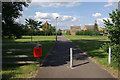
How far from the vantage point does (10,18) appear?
8.77 meters

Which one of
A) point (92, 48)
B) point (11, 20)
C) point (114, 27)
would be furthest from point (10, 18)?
point (92, 48)

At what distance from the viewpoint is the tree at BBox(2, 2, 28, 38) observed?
26.6 feet

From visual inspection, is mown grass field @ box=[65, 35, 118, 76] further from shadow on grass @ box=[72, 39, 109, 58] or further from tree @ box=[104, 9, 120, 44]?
tree @ box=[104, 9, 120, 44]

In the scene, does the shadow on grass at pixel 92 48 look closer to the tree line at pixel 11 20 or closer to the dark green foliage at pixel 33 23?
the tree line at pixel 11 20

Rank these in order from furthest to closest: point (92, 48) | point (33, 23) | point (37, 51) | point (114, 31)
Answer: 1. point (33, 23)
2. point (92, 48)
3. point (37, 51)
4. point (114, 31)

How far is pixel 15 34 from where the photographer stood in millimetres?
9672

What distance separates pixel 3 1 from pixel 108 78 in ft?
26.6

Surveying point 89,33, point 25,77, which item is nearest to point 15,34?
point 25,77

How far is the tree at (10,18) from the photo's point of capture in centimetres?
810

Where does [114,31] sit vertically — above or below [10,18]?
below

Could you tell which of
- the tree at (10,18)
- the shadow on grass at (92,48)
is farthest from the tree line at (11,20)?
the shadow on grass at (92,48)

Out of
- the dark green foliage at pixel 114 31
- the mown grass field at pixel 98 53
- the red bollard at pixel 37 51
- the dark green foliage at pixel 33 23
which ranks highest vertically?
the dark green foliage at pixel 33 23

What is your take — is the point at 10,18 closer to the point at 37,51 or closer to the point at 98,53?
the point at 37,51

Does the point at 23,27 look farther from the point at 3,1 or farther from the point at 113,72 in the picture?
the point at 113,72
